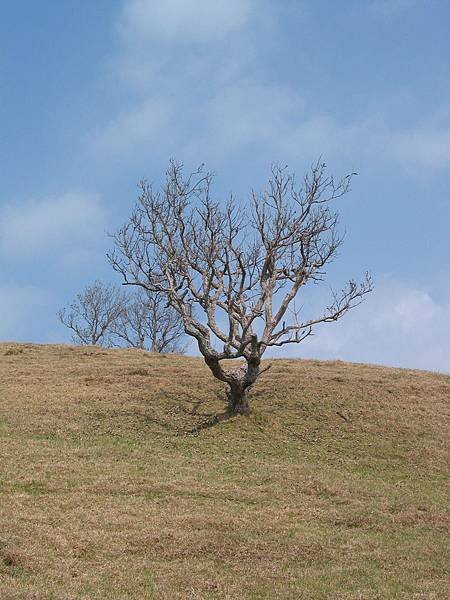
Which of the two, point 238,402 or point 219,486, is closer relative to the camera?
point 219,486

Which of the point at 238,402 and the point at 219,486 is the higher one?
the point at 238,402

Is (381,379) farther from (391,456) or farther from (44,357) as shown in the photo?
(44,357)

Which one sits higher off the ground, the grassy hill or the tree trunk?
the tree trunk

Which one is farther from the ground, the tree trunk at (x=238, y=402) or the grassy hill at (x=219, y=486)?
the tree trunk at (x=238, y=402)

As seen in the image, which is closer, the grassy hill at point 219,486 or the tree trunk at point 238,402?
the grassy hill at point 219,486

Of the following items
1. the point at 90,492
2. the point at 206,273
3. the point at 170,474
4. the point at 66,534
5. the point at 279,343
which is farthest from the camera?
the point at 206,273

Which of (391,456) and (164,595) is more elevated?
(391,456)

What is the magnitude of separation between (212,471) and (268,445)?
3866mm

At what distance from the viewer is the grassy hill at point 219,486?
1343 centimetres

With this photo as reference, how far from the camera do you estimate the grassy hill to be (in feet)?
44.1

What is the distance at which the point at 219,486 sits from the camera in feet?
66.2

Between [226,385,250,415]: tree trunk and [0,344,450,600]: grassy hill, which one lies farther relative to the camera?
[226,385,250,415]: tree trunk

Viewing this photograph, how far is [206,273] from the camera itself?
30.2m

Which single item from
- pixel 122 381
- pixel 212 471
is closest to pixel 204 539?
pixel 212 471
